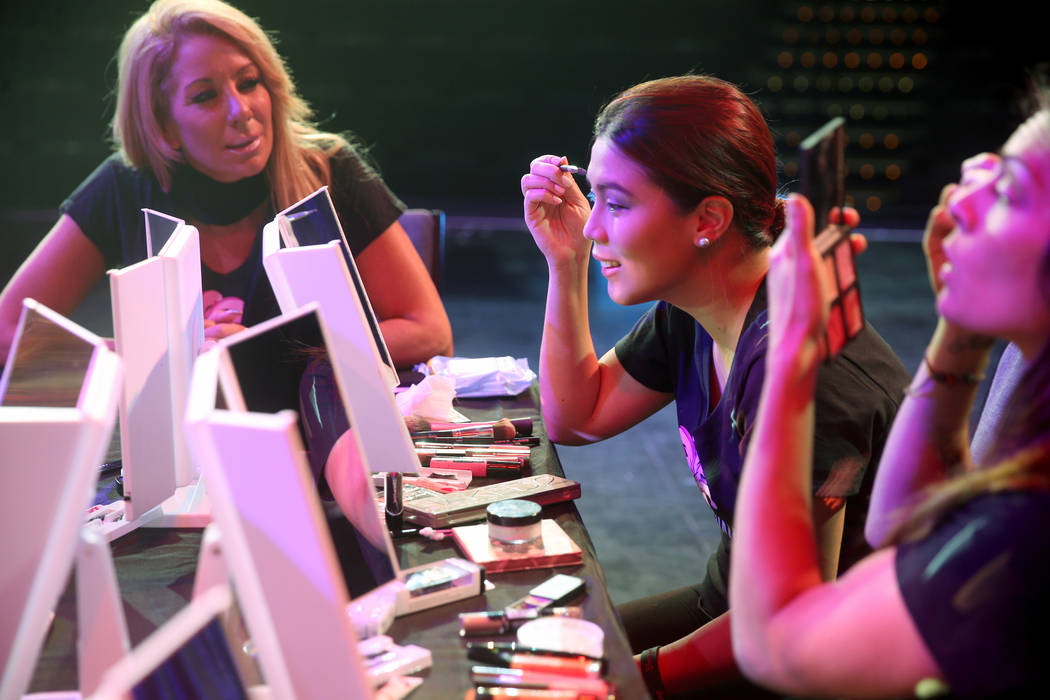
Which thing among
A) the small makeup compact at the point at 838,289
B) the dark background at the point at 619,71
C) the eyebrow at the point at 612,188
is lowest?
the dark background at the point at 619,71

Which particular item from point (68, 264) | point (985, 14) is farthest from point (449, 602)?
point (985, 14)

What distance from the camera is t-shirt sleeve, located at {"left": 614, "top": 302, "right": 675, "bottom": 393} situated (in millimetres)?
1711

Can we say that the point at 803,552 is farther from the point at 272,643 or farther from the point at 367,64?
the point at 367,64

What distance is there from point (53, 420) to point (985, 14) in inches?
391

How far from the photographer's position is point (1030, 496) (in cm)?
66

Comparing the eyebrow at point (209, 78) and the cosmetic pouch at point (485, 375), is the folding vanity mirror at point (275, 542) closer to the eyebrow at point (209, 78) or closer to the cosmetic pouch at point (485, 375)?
the cosmetic pouch at point (485, 375)

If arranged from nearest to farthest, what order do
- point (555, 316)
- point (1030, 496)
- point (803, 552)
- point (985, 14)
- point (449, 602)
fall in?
point (1030, 496)
point (803, 552)
point (449, 602)
point (555, 316)
point (985, 14)

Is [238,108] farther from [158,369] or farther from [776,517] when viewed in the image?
[776,517]

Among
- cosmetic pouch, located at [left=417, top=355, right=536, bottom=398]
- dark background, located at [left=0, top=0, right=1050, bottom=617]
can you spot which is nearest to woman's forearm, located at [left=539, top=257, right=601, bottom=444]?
A: cosmetic pouch, located at [left=417, top=355, right=536, bottom=398]

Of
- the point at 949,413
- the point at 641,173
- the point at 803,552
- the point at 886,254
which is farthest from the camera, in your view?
the point at 886,254

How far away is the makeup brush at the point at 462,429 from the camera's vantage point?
1.60 m

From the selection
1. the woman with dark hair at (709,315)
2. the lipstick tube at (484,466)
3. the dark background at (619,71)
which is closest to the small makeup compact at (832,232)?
the woman with dark hair at (709,315)

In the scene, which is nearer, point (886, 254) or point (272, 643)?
point (272, 643)

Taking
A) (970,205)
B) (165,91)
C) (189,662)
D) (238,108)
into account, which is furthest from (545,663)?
(165,91)
